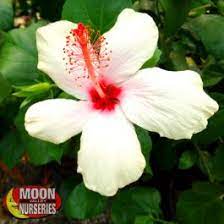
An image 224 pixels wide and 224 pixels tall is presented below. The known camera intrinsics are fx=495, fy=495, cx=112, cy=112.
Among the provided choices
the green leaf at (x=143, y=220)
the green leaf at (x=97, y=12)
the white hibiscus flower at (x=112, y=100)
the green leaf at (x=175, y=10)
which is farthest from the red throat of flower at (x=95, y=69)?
the green leaf at (x=143, y=220)

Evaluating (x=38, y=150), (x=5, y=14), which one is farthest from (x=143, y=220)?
(x=5, y=14)

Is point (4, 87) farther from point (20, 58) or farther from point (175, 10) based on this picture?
point (175, 10)

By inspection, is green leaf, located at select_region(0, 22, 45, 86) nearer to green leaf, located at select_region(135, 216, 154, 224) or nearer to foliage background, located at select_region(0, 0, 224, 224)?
foliage background, located at select_region(0, 0, 224, 224)

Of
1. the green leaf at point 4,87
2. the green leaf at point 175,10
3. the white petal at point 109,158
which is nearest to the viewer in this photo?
the white petal at point 109,158

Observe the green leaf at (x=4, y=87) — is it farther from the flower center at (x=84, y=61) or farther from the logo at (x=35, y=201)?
the logo at (x=35, y=201)

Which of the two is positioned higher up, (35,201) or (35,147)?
(35,147)

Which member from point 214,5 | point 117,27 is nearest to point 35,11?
point 214,5

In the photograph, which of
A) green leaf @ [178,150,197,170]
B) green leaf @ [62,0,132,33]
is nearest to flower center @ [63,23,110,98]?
green leaf @ [62,0,132,33]

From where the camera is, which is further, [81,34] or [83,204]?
[83,204]
